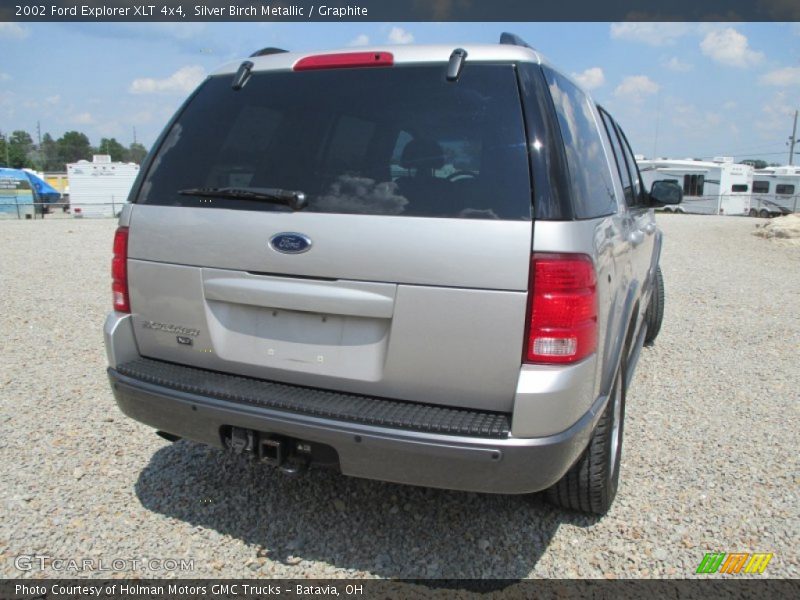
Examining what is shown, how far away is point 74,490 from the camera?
3084mm


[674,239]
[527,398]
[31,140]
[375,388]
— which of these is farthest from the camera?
[31,140]

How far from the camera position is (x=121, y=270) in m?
2.70

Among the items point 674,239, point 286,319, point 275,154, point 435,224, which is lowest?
point 674,239

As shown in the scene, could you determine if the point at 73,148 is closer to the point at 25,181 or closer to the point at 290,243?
the point at 25,181

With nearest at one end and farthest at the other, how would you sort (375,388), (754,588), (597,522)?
(375,388)
(754,588)
(597,522)

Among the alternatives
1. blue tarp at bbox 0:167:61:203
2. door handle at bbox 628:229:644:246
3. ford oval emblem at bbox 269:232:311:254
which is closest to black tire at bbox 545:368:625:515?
door handle at bbox 628:229:644:246

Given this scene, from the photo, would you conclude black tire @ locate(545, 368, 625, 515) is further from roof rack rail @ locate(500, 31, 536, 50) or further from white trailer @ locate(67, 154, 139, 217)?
white trailer @ locate(67, 154, 139, 217)

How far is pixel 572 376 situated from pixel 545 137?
2.86 ft

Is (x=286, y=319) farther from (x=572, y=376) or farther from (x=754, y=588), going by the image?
(x=754, y=588)

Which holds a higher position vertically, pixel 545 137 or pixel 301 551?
pixel 545 137

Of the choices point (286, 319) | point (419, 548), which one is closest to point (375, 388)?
point (286, 319)

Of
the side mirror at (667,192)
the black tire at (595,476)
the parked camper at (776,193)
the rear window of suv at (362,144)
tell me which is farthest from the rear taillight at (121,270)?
the parked camper at (776,193)

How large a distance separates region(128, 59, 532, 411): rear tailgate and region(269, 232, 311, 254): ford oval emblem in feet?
0.06

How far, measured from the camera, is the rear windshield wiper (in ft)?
7.61
